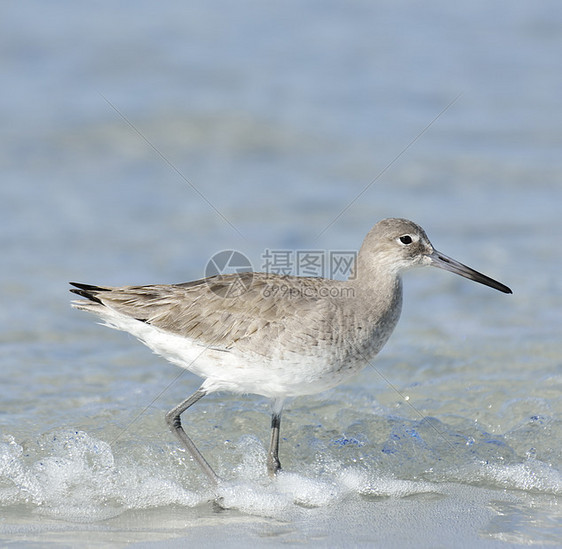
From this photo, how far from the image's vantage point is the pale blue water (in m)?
5.35

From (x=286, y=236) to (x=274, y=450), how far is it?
4888 mm

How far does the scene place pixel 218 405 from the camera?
6.80m

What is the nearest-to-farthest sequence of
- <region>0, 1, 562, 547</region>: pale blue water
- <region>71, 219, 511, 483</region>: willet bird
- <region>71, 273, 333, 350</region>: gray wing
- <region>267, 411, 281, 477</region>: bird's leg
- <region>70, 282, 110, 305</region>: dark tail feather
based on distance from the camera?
1. <region>0, 1, 562, 547</region>: pale blue water
2. <region>71, 219, 511, 483</region>: willet bird
3. <region>71, 273, 333, 350</region>: gray wing
4. <region>267, 411, 281, 477</region>: bird's leg
5. <region>70, 282, 110, 305</region>: dark tail feather

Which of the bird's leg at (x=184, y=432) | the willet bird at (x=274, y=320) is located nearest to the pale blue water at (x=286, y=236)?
the bird's leg at (x=184, y=432)

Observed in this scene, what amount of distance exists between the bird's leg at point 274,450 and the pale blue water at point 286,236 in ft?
0.50

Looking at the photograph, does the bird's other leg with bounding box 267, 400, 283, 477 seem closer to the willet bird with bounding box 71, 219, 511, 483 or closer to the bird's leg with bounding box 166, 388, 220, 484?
the willet bird with bounding box 71, 219, 511, 483

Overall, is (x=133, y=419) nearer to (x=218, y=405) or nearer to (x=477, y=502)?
(x=218, y=405)

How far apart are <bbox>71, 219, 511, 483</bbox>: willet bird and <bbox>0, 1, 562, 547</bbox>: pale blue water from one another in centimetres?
68

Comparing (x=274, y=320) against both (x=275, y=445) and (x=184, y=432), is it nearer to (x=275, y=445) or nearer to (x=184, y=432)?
(x=275, y=445)

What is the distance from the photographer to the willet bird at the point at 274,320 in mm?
5531

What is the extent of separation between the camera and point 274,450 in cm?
589

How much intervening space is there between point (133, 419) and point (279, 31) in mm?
11729

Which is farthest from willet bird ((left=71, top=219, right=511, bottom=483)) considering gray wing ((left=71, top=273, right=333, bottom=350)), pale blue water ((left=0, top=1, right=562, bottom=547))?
pale blue water ((left=0, top=1, right=562, bottom=547))

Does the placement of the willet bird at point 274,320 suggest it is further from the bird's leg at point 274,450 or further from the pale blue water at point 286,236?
the pale blue water at point 286,236
